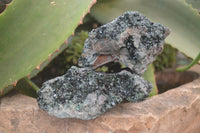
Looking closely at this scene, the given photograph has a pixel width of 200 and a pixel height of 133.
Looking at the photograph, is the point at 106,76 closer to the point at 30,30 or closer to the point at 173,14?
the point at 30,30

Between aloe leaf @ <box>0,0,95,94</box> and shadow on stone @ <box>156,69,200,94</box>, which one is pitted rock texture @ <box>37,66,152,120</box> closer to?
aloe leaf @ <box>0,0,95,94</box>

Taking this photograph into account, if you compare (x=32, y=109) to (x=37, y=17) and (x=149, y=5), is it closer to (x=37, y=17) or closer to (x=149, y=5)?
(x=37, y=17)

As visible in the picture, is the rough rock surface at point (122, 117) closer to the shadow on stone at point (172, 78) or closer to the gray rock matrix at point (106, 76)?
the gray rock matrix at point (106, 76)

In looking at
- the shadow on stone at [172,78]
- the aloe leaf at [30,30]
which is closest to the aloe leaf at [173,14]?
the shadow on stone at [172,78]

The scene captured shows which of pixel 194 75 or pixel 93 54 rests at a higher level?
pixel 93 54

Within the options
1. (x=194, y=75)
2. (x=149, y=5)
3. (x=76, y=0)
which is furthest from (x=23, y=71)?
(x=194, y=75)

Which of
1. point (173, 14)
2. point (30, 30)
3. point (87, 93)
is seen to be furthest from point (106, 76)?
point (173, 14)
